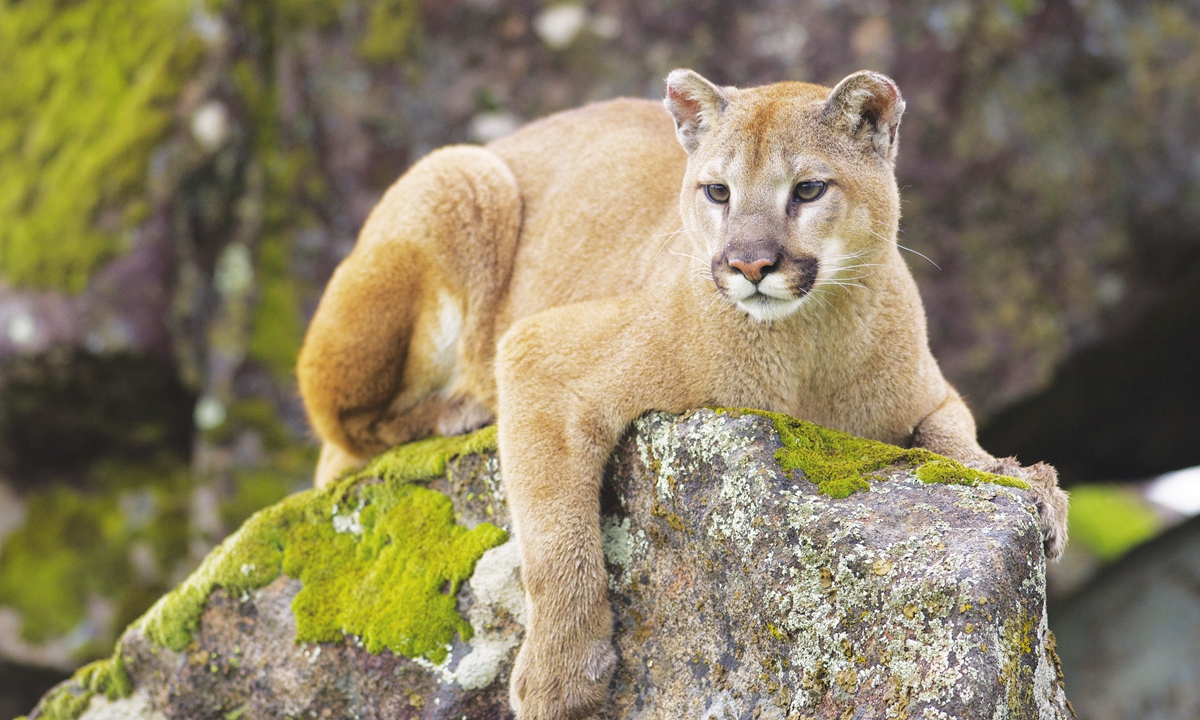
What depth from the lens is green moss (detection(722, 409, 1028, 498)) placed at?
4.13m

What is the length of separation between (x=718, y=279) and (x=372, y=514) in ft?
7.73

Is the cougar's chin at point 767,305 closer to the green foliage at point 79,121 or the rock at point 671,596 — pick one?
the rock at point 671,596

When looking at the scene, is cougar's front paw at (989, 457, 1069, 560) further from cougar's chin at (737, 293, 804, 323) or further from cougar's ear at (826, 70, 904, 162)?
cougar's ear at (826, 70, 904, 162)

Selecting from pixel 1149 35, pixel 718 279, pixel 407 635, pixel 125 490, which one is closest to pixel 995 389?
pixel 1149 35

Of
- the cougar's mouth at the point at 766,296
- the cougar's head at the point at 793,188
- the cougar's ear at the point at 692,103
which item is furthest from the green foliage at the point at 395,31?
the cougar's mouth at the point at 766,296

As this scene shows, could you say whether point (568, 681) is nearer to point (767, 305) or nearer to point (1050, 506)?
point (767, 305)

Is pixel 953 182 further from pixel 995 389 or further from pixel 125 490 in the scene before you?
pixel 125 490

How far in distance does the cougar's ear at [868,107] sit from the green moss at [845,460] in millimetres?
1379

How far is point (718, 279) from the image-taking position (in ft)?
14.9

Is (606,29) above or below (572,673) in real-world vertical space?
above

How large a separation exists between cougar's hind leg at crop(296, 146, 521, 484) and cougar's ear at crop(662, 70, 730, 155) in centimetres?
156

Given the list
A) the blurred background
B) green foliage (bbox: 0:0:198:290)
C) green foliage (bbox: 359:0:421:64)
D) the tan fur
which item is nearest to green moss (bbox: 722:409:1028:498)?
the tan fur

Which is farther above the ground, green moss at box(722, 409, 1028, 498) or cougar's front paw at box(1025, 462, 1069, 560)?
green moss at box(722, 409, 1028, 498)

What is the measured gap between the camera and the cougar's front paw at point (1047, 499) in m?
4.16
